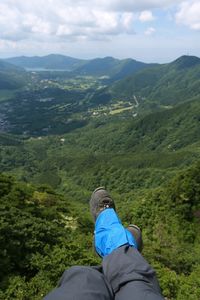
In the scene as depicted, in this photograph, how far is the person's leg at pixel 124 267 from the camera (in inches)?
207

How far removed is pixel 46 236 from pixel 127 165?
130184 millimetres

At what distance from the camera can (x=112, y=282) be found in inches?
221

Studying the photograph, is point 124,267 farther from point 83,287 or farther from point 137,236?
point 137,236

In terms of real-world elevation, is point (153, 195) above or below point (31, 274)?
below

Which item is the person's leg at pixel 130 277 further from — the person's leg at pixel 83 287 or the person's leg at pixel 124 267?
the person's leg at pixel 83 287

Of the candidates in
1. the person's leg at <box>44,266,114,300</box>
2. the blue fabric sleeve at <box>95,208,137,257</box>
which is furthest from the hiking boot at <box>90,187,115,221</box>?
the person's leg at <box>44,266,114,300</box>

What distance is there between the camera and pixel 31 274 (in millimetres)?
12680

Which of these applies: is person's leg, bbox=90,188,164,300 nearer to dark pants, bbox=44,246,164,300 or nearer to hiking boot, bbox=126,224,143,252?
dark pants, bbox=44,246,164,300

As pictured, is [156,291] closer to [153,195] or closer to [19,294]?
[19,294]

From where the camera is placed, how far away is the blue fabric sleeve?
21.9 ft

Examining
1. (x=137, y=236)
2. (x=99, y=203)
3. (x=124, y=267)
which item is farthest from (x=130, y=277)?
(x=99, y=203)

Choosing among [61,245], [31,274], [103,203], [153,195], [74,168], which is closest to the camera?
[103,203]

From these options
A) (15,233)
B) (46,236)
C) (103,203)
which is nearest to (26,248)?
(15,233)

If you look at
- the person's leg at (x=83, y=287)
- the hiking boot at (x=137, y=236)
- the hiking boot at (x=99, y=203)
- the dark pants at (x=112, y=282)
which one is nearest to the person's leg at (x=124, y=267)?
the dark pants at (x=112, y=282)
